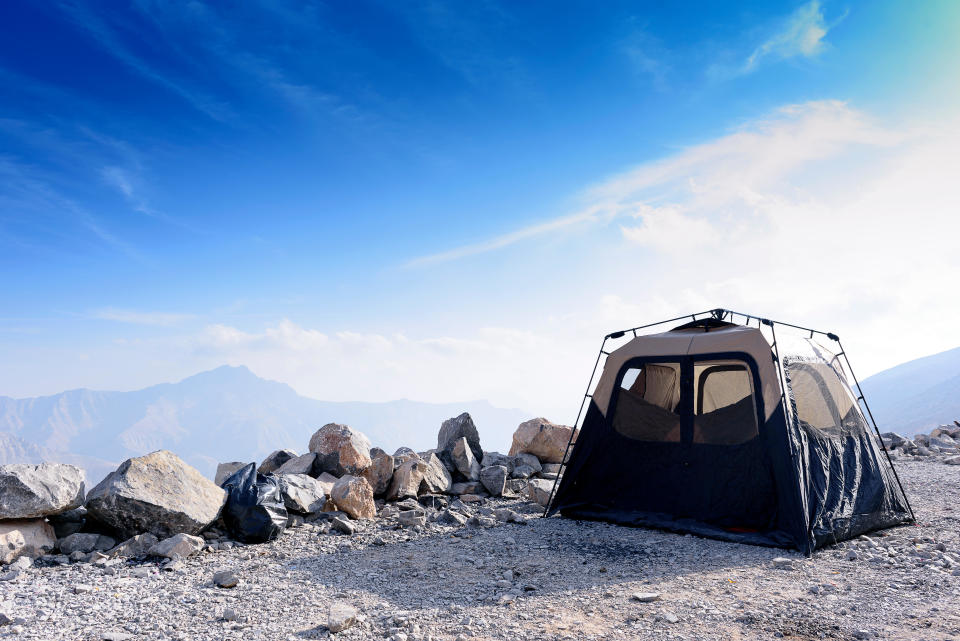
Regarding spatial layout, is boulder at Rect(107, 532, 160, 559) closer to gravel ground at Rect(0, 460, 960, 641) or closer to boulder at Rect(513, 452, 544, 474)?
gravel ground at Rect(0, 460, 960, 641)

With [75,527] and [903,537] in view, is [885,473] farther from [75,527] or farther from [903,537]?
[75,527]

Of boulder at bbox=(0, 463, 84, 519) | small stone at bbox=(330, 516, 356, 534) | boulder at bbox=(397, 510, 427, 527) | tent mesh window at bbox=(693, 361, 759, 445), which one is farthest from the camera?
boulder at bbox=(397, 510, 427, 527)

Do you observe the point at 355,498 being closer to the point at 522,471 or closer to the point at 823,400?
the point at 522,471

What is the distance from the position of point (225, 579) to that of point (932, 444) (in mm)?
18000

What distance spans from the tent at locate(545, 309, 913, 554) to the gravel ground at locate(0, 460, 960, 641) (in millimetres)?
456

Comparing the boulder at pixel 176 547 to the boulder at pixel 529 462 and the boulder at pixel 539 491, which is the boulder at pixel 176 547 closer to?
the boulder at pixel 539 491

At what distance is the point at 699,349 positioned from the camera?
339 inches

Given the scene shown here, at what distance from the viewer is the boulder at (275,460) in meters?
10.7

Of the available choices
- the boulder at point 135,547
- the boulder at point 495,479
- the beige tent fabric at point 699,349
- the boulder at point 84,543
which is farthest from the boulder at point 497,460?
the boulder at point 84,543

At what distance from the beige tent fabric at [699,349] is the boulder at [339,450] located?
13.2 feet

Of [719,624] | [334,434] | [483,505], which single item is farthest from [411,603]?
[334,434]

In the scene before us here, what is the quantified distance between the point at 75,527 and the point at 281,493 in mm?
2390

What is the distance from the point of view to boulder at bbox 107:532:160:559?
6.85 m

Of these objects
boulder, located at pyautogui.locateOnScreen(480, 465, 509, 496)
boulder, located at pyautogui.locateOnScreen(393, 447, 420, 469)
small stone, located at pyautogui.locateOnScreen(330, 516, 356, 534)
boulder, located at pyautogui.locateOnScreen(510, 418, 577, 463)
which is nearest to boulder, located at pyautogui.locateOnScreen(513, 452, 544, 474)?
boulder, located at pyautogui.locateOnScreen(510, 418, 577, 463)
